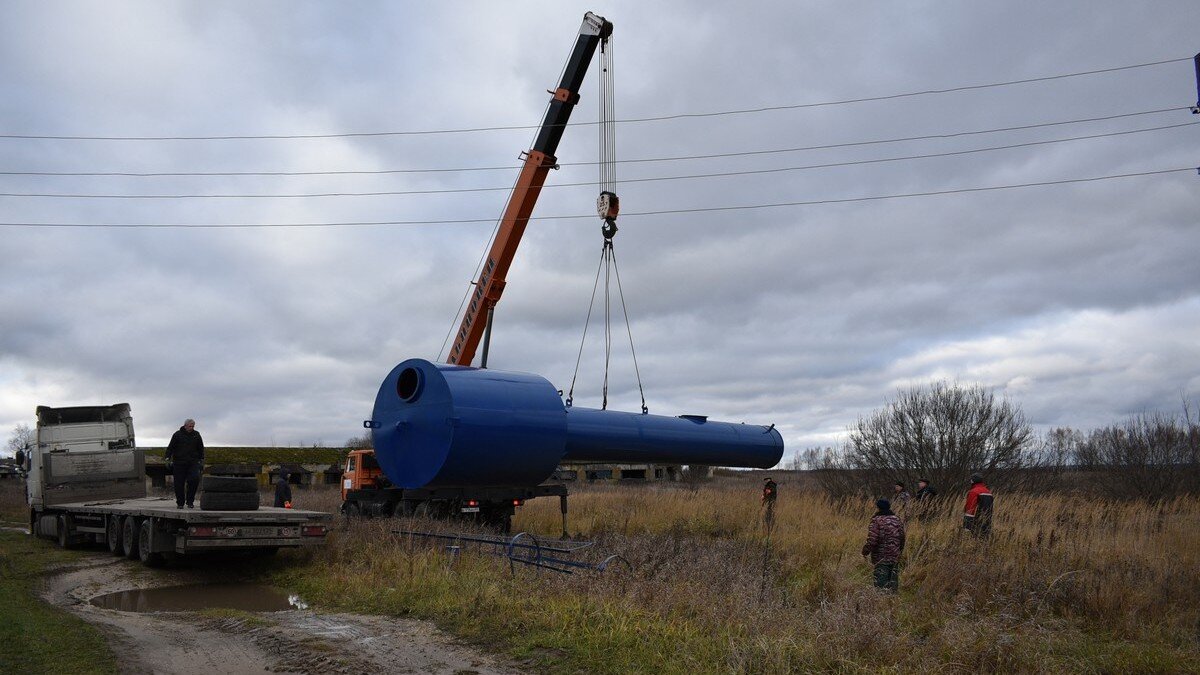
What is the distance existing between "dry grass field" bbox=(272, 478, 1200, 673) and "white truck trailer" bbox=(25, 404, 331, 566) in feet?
2.75

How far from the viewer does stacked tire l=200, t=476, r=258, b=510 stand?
42.6 feet

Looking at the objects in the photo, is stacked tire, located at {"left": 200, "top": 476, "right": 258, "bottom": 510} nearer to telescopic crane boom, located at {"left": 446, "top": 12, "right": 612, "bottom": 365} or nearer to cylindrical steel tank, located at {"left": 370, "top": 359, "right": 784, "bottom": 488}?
cylindrical steel tank, located at {"left": 370, "top": 359, "right": 784, "bottom": 488}

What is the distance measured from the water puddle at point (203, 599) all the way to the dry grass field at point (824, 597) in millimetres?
428

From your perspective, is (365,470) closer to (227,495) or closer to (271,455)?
(227,495)

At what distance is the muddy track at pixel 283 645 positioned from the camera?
7152 mm

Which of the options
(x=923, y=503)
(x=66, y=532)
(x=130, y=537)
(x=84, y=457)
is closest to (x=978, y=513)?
(x=923, y=503)

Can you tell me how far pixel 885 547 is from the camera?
10852 mm

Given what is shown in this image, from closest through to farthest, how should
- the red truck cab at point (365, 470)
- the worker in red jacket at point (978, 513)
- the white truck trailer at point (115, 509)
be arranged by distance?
the white truck trailer at point (115, 509), the worker in red jacket at point (978, 513), the red truck cab at point (365, 470)

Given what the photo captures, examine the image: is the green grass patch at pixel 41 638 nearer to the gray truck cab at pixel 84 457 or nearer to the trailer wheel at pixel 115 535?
the trailer wheel at pixel 115 535

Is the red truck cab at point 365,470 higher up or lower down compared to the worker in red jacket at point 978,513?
higher up

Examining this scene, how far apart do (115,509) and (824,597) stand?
37.8 feet

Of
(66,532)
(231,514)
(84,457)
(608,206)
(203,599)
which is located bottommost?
(203,599)

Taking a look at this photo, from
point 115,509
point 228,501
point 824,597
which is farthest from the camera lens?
point 115,509

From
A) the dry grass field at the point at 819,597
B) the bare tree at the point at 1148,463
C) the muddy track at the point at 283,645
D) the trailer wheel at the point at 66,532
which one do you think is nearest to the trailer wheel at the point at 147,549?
the dry grass field at the point at 819,597
